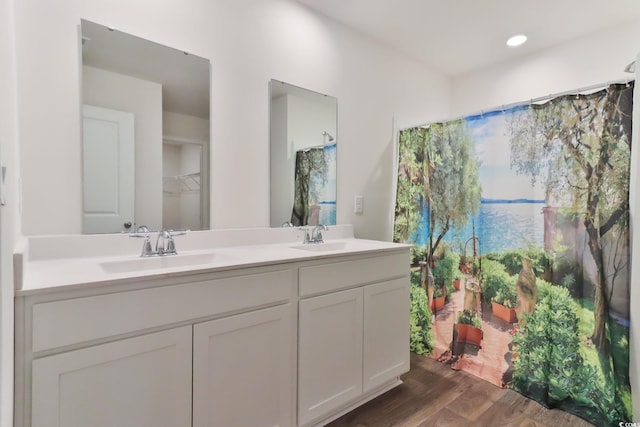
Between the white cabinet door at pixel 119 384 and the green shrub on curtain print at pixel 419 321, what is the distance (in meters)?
1.70

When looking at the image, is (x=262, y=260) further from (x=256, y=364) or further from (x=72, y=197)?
(x=72, y=197)

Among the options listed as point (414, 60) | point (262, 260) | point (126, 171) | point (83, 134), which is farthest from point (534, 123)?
point (83, 134)

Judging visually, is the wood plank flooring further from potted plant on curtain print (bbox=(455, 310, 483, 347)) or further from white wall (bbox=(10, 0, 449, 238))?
white wall (bbox=(10, 0, 449, 238))

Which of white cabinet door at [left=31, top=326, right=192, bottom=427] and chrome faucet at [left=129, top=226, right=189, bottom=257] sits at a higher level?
chrome faucet at [left=129, top=226, right=189, bottom=257]

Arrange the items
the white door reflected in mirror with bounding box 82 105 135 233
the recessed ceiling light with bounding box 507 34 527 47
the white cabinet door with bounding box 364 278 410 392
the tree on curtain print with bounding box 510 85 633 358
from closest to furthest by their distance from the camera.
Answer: the white door reflected in mirror with bounding box 82 105 135 233 < the tree on curtain print with bounding box 510 85 633 358 < the white cabinet door with bounding box 364 278 410 392 < the recessed ceiling light with bounding box 507 34 527 47

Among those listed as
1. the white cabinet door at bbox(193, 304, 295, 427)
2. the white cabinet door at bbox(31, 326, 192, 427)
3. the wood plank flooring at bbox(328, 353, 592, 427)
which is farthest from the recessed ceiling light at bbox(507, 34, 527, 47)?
the white cabinet door at bbox(31, 326, 192, 427)

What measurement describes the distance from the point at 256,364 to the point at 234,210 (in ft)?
2.69

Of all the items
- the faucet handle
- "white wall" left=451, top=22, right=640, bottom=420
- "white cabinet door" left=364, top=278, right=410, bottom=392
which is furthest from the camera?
"white wall" left=451, top=22, right=640, bottom=420

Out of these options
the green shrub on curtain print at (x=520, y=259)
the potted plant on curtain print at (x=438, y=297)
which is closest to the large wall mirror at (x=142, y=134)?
the potted plant on curtain print at (x=438, y=297)

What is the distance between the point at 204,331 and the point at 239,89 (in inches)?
50.1

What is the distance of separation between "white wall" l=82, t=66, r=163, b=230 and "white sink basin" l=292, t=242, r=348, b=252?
31.1 inches

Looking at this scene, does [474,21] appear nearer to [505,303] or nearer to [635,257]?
[635,257]

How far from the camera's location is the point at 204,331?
116cm

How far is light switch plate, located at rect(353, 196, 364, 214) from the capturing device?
2369 millimetres
